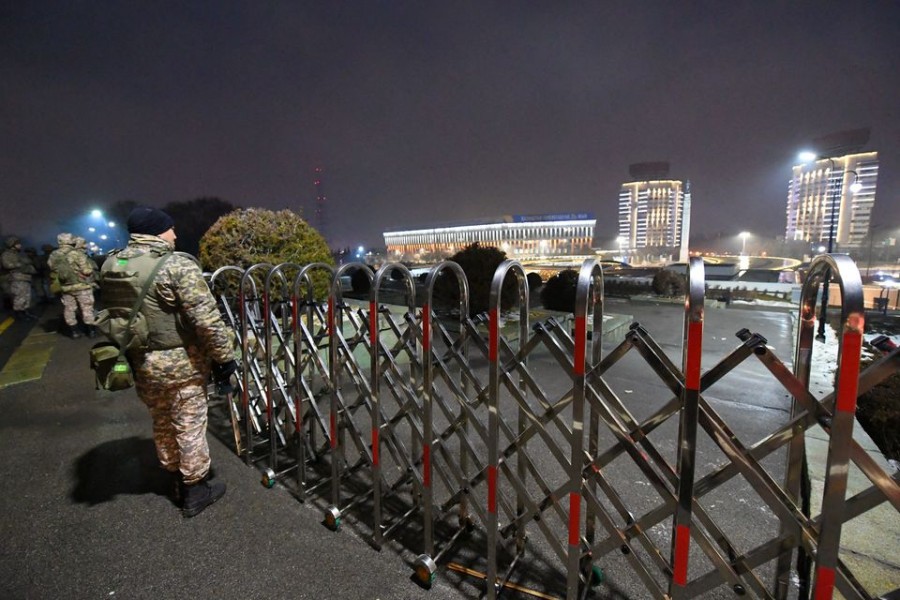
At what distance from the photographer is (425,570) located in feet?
8.50

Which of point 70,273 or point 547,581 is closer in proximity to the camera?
point 547,581

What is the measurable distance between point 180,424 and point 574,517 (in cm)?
302

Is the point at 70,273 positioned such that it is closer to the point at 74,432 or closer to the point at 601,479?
the point at 74,432

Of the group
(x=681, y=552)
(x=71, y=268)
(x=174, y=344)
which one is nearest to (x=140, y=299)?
(x=174, y=344)

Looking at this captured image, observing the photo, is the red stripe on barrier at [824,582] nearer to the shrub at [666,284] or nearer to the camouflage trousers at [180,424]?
the camouflage trousers at [180,424]

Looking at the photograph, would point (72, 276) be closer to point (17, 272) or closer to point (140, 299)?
point (17, 272)

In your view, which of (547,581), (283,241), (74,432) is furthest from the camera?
(283,241)

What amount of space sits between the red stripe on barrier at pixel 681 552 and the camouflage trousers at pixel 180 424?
11.0 feet

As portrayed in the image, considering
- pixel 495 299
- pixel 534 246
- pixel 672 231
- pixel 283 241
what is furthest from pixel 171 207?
pixel 672 231

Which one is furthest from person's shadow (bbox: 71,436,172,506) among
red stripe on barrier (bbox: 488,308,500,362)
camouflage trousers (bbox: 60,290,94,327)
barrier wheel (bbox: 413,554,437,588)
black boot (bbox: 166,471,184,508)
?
camouflage trousers (bbox: 60,290,94,327)

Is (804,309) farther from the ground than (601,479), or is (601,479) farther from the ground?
(804,309)

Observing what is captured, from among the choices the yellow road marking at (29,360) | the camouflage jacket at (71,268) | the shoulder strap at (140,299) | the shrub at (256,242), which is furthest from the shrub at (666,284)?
the yellow road marking at (29,360)

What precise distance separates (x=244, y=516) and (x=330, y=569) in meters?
1.02

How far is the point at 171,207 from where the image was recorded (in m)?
40.5
